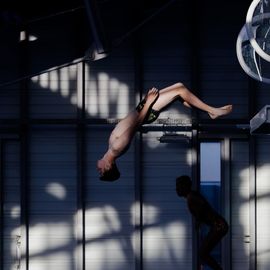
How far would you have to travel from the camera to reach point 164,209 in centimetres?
1441

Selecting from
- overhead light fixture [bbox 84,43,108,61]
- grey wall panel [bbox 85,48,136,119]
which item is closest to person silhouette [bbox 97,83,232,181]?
overhead light fixture [bbox 84,43,108,61]

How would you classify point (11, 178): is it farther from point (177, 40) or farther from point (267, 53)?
point (267, 53)

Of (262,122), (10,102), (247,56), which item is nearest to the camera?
(262,122)

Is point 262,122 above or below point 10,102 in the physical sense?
below

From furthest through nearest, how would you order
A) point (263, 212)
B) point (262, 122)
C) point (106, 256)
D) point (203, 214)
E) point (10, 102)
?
point (10, 102) < point (106, 256) < point (263, 212) < point (203, 214) < point (262, 122)

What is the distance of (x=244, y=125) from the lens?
13672 millimetres

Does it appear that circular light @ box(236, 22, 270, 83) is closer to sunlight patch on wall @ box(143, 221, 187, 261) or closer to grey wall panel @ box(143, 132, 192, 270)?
grey wall panel @ box(143, 132, 192, 270)

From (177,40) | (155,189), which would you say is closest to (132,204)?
(155,189)

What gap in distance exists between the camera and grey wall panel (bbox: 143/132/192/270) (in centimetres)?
1435

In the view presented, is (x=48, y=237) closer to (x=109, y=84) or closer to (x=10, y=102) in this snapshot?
(x=10, y=102)

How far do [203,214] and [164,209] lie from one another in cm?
502

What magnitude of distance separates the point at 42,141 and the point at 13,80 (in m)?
1.17

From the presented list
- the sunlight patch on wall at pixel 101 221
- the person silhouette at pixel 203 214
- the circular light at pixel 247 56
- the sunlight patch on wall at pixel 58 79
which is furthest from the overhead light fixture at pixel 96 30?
the sunlight patch on wall at pixel 101 221

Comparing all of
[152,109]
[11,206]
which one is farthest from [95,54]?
[11,206]
